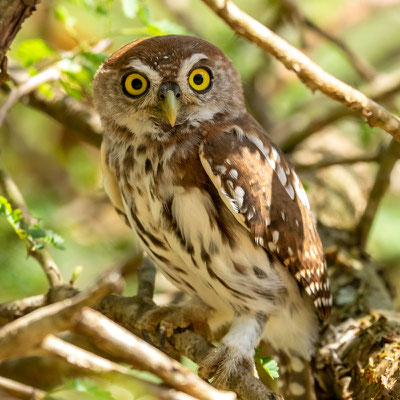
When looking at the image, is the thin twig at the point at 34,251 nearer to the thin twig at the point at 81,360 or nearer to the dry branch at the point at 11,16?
the dry branch at the point at 11,16

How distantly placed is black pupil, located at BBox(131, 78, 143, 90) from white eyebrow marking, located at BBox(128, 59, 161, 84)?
77 millimetres

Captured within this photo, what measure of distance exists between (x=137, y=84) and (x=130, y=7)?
0.35 meters

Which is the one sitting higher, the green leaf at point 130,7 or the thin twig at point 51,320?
the green leaf at point 130,7

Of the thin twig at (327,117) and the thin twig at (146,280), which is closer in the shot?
the thin twig at (146,280)

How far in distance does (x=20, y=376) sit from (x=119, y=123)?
1.62 meters

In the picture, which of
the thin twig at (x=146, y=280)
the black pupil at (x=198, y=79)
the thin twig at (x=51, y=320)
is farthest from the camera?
the thin twig at (x=146, y=280)

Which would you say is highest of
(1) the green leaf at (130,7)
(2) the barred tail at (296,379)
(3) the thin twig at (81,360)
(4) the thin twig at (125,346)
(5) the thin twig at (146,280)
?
(1) the green leaf at (130,7)

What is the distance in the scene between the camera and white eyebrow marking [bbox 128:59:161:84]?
118 inches

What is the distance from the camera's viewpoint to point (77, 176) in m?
5.62

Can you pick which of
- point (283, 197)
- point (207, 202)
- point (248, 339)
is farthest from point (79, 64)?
point (248, 339)

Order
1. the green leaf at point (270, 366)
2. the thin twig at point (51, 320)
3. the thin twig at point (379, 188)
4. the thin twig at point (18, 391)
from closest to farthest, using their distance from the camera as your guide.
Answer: the thin twig at point (51, 320) < the thin twig at point (18, 391) < the green leaf at point (270, 366) < the thin twig at point (379, 188)

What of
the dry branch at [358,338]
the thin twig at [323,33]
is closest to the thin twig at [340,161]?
the dry branch at [358,338]

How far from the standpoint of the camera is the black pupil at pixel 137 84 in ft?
10.2

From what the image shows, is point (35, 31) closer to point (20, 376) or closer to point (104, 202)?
point (104, 202)
